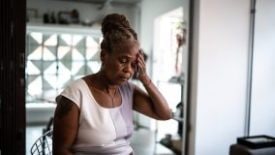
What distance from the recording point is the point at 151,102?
1085 mm

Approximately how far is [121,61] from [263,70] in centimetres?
274

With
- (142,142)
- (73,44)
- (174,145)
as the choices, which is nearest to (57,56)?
(73,44)

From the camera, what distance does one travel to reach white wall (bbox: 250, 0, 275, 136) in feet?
10.5

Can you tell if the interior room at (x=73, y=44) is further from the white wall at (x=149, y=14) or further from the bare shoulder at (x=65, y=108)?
the bare shoulder at (x=65, y=108)

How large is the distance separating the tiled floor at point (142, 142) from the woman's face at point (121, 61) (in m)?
3.20

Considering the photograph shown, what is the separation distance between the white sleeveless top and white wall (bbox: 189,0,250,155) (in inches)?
85.9

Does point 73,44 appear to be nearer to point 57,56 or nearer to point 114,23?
point 57,56

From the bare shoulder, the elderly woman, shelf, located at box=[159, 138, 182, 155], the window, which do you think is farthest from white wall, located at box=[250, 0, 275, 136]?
the window

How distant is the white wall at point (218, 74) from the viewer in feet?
9.91
